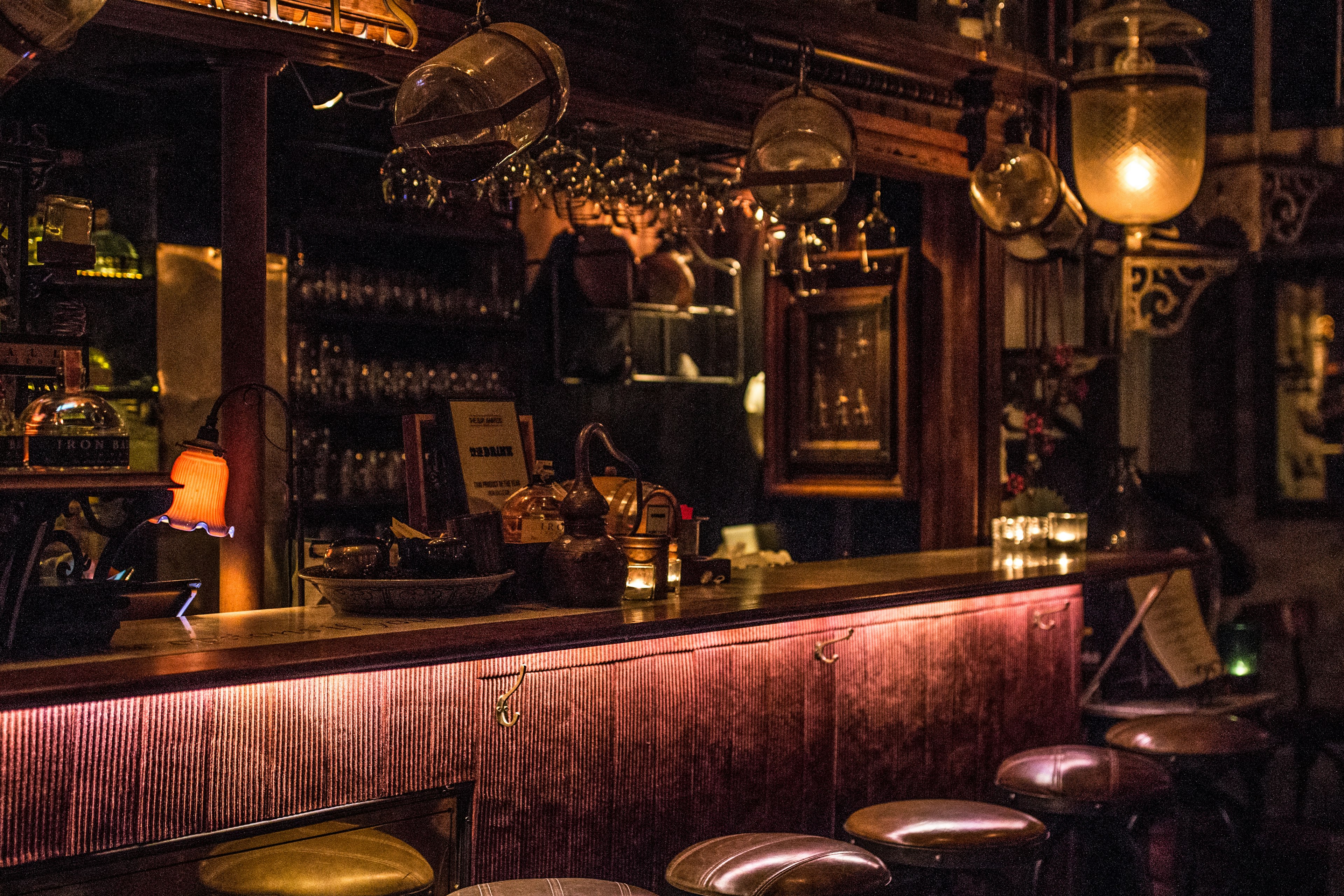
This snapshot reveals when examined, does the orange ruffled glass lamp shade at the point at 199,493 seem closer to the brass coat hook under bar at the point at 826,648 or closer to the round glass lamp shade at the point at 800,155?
the brass coat hook under bar at the point at 826,648

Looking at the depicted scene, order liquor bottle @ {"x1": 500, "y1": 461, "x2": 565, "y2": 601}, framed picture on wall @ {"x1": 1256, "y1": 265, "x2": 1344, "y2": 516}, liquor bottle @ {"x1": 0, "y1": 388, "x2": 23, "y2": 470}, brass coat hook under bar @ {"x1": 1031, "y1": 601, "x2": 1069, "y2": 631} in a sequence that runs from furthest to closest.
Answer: framed picture on wall @ {"x1": 1256, "y1": 265, "x2": 1344, "y2": 516} → brass coat hook under bar @ {"x1": 1031, "y1": 601, "x2": 1069, "y2": 631} → liquor bottle @ {"x1": 500, "y1": 461, "x2": 565, "y2": 601} → liquor bottle @ {"x1": 0, "y1": 388, "x2": 23, "y2": 470}

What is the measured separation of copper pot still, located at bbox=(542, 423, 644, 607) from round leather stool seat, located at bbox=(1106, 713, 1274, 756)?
157 centimetres

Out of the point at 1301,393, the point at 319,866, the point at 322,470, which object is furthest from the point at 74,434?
the point at 1301,393

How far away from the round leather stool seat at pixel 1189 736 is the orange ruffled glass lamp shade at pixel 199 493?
2.40m

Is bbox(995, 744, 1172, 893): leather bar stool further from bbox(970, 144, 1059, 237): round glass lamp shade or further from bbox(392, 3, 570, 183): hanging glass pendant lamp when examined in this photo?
bbox(392, 3, 570, 183): hanging glass pendant lamp

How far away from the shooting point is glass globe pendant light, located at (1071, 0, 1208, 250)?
4371mm

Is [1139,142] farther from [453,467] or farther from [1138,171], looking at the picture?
[453,467]

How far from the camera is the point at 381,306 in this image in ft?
19.1

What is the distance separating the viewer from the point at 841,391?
19.1 feet

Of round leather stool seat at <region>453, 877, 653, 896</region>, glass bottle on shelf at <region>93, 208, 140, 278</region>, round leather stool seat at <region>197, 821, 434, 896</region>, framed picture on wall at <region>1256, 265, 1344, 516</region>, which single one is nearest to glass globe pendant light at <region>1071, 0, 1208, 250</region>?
framed picture on wall at <region>1256, 265, 1344, 516</region>

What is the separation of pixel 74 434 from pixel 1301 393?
5982 mm

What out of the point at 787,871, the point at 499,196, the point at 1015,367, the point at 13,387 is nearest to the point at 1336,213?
the point at 1015,367

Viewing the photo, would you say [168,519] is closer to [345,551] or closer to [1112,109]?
[345,551]

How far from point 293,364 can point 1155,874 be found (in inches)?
139
